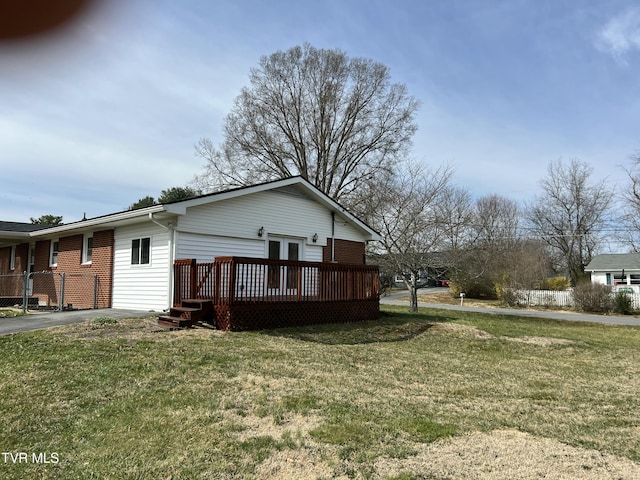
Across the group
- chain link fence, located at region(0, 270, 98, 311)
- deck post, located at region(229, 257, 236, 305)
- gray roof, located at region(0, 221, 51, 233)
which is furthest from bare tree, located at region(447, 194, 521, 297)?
gray roof, located at region(0, 221, 51, 233)

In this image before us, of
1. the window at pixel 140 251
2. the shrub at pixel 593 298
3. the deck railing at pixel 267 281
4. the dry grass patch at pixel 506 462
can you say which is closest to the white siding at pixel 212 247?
the deck railing at pixel 267 281

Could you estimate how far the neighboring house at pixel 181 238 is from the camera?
1210 centimetres

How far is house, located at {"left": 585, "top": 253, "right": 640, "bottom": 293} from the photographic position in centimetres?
3316

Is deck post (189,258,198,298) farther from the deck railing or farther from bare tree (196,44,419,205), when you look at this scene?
bare tree (196,44,419,205)

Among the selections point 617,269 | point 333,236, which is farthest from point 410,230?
point 617,269

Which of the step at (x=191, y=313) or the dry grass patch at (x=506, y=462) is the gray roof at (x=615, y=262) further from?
the dry grass patch at (x=506, y=462)

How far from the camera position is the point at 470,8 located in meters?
9.52

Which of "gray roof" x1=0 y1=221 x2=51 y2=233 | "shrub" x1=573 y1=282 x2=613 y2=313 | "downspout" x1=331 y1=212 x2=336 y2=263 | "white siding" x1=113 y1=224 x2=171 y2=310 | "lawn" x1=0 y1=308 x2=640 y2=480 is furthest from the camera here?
"shrub" x1=573 y1=282 x2=613 y2=313

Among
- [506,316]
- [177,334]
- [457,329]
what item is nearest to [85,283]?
[177,334]

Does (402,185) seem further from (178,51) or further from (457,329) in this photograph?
(178,51)

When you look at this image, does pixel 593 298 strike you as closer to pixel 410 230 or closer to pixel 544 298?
pixel 544 298

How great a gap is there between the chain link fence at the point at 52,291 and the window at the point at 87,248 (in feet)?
2.10

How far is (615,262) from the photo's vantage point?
34.8 metres

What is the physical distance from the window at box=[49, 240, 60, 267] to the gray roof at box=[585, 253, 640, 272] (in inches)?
1433
